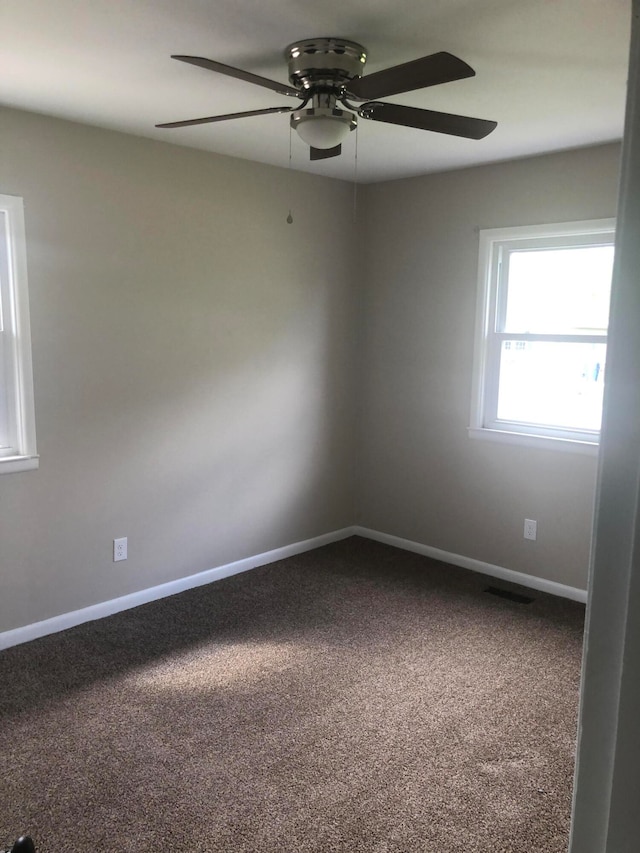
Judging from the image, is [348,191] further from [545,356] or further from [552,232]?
[545,356]

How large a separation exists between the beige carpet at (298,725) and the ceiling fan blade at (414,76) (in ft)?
7.35

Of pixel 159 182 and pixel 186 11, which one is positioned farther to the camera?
pixel 159 182

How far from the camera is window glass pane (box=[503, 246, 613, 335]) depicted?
12.1ft

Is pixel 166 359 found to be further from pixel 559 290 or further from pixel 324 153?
pixel 559 290

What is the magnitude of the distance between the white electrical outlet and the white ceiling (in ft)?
6.99

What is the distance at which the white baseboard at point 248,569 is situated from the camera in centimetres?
334

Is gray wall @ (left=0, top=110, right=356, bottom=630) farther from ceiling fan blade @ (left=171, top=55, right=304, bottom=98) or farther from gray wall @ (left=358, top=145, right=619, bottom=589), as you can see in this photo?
ceiling fan blade @ (left=171, top=55, right=304, bottom=98)

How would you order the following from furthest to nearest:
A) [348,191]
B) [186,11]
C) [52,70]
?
1. [348,191]
2. [52,70]
3. [186,11]

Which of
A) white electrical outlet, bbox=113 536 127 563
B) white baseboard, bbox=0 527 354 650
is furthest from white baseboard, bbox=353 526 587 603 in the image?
white electrical outlet, bbox=113 536 127 563

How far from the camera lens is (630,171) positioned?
0.34 m

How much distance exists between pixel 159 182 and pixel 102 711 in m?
2.61

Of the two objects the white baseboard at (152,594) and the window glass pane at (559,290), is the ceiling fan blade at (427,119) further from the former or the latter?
the white baseboard at (152,594)

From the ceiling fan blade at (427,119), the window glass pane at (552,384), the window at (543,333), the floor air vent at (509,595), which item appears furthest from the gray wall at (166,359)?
the ceiling fan blade at (427,119)

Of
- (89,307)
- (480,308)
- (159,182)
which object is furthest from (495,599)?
(159,182)
